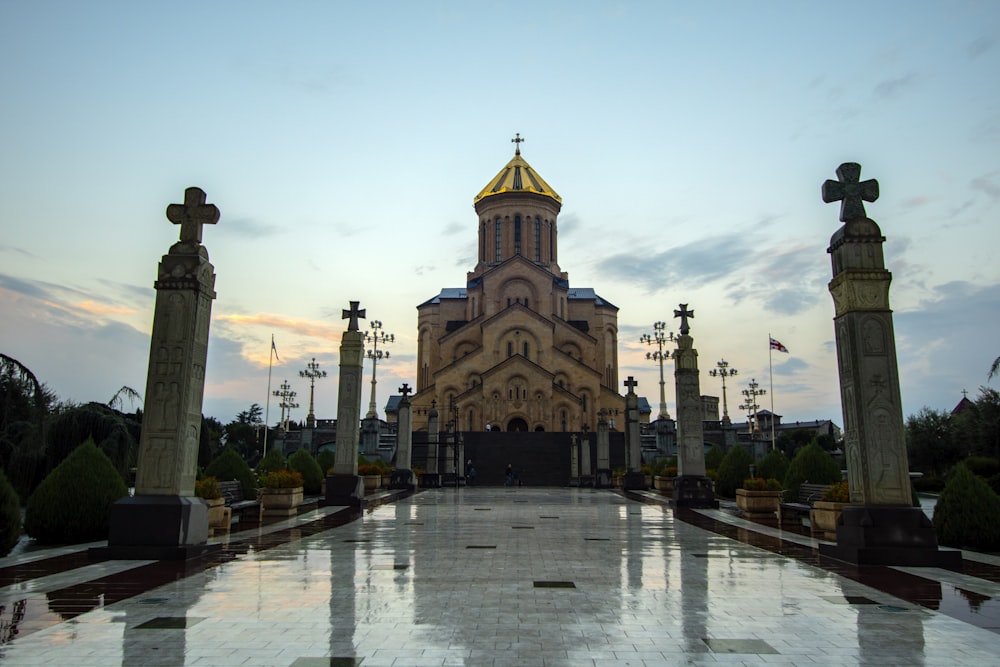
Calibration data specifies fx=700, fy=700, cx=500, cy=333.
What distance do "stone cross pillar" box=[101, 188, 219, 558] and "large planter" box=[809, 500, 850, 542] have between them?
934cm

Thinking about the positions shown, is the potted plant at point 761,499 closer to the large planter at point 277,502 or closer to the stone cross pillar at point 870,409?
the stone cross pillar at point 870,409

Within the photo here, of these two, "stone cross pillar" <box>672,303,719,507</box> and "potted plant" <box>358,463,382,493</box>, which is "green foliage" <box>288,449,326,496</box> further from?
"stone cross pillar" <box>672,303,719,507</box>

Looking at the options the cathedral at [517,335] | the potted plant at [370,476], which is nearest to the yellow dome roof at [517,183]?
the cathedral at [517,335]

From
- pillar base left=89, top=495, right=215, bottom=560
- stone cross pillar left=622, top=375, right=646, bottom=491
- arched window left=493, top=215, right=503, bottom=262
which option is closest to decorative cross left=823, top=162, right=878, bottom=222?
pillar base left=89, top=495, right=215, bottom=560

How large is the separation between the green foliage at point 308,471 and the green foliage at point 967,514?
17.2 metres

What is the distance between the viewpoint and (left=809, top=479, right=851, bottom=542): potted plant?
1095 cm

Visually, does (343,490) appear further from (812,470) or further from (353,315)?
(812,470)

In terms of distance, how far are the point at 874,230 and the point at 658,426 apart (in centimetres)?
3730

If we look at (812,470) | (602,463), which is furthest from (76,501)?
(602,463)

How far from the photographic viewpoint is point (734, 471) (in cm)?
2080

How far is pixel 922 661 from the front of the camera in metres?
4.57

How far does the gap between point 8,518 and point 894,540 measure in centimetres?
1102

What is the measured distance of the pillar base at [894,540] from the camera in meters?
8.45

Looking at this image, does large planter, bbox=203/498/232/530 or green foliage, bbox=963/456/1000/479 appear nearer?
large planter, bbox=203/498/232/530
